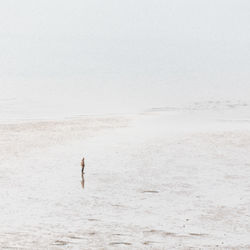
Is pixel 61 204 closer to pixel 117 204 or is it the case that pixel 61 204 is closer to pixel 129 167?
pixel 117 204

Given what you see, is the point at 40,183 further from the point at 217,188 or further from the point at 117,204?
the point at 217,188

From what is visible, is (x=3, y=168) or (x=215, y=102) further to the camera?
(x=215, y=102)

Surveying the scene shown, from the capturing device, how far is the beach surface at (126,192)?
11.3 meters

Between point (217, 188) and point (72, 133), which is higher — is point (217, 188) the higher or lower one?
the lower one

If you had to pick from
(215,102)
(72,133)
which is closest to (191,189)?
(72,133)

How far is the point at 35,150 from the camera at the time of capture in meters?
24.4

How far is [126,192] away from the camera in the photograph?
16203 millimetres

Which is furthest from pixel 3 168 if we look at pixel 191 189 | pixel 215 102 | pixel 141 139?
pixel 215 102

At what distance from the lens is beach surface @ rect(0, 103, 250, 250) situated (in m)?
11.3

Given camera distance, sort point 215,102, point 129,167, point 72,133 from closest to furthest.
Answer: point 129,167 → point 72,133 → point 215,102

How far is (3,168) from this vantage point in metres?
19.8

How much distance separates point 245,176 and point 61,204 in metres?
9.00

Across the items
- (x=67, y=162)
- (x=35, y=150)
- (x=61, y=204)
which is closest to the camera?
(x=61, y=204)

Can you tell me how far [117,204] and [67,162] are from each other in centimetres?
775
